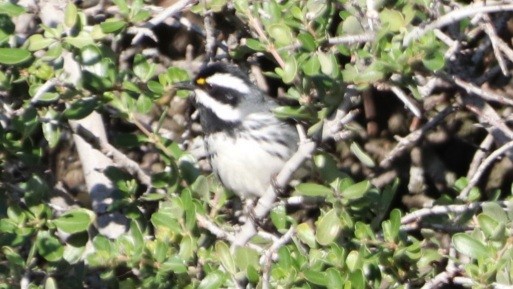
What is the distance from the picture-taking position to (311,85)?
152 inches

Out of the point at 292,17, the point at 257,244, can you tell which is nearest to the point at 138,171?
the point at 257,244

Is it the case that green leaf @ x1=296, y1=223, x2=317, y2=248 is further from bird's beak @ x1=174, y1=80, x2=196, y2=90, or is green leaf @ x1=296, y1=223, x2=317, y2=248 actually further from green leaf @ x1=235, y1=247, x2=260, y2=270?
bird's beak @ x1=174, y1=80, x2=196, y2=90

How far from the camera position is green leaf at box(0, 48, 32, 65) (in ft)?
13.3

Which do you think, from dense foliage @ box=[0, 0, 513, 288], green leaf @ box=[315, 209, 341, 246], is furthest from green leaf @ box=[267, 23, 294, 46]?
green leaf @ box=[315, 209, 341, 246]

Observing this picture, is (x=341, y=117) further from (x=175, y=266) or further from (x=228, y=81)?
(x=228, y=81)

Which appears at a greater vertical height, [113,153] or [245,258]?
[245,258]

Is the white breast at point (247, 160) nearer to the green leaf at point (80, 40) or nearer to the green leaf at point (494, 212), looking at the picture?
the green leaf at point (80, 40)

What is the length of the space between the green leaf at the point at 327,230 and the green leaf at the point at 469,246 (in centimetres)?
39

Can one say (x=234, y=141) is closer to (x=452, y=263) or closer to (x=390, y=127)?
(x=390, y=127)

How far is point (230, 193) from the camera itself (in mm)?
4934

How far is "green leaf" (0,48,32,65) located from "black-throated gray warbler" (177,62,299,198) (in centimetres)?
107

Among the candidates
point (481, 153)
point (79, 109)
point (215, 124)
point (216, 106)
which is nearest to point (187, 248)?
point (79, 109)

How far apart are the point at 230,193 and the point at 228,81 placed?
0.58 m

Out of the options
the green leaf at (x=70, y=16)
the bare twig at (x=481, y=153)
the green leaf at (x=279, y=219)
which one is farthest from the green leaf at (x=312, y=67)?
the bare twig at (x=481, y=153)
